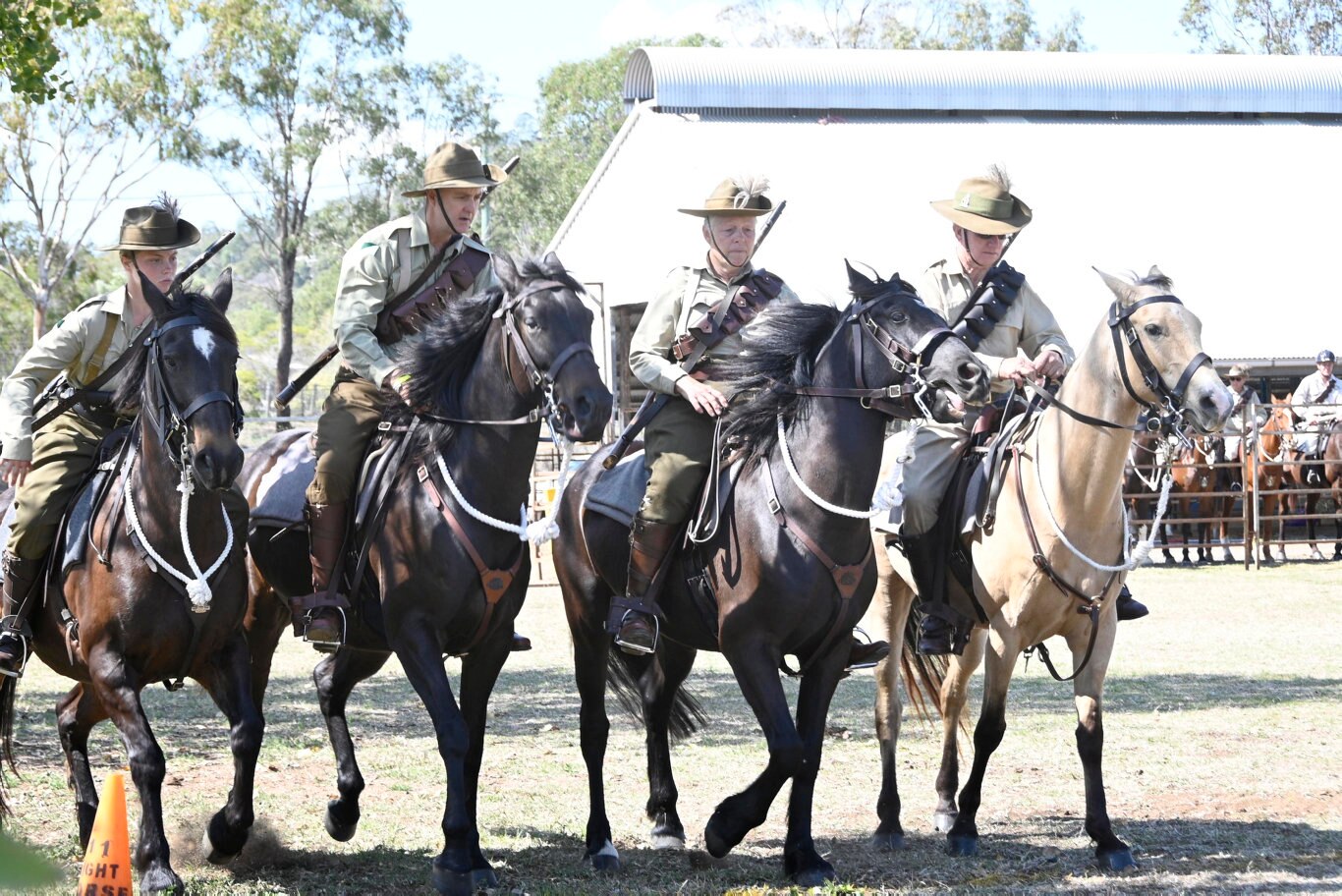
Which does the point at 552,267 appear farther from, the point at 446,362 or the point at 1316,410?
the point at 1316,410

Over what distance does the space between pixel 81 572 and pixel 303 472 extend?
50.2 inches

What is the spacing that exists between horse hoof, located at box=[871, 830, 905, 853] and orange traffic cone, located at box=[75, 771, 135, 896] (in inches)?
138

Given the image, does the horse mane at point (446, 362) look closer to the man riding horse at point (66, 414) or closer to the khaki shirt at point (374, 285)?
the khaki shirt at point (374, 285)

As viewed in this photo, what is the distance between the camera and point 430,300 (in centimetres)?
705

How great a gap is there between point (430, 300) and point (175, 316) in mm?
1334

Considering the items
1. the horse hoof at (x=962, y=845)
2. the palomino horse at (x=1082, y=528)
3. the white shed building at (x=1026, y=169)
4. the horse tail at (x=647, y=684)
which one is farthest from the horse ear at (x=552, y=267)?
the white shed building at (x=1026, y=169)

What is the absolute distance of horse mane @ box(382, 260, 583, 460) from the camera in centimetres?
646

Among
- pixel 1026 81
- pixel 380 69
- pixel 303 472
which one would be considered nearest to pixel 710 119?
pixel 1026 81

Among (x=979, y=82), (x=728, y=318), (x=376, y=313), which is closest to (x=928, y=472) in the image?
(x=728, y=318)

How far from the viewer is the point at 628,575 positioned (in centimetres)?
688

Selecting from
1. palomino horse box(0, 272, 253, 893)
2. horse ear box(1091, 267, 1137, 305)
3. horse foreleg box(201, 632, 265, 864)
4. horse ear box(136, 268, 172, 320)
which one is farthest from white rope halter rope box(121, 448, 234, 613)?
horse ear box(1091, 267, 1137, 305)

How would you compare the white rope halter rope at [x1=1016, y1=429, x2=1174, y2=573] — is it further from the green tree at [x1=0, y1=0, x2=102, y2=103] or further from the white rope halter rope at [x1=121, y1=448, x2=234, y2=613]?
the green tree at [x1=0, y1=0, x2=102, y2=103]

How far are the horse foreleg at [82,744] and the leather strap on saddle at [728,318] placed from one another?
10.3 feet

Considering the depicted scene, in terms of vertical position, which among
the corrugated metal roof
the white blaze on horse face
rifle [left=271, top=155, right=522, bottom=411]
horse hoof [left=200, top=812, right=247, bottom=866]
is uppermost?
the corrugated metal roof
